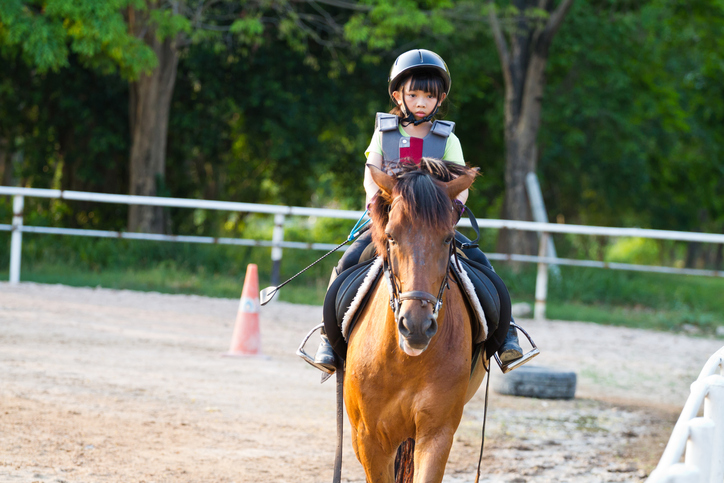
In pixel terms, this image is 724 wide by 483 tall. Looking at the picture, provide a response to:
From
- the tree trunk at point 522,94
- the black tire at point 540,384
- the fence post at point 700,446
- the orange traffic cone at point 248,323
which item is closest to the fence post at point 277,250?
the orange traffic cone at point 248,323

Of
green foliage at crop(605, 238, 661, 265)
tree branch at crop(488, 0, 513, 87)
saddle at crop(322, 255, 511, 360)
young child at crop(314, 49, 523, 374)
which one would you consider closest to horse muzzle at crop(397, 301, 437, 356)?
saddle at crop(322, 255, 511, 360)

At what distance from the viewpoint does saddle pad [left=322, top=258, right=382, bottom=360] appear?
368 centimetres

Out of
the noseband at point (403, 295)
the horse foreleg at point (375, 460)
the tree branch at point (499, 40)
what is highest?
the tree branch at point (499, 40)

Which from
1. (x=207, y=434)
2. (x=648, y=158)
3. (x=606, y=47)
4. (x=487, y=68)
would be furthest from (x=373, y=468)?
(x=648, y=158)

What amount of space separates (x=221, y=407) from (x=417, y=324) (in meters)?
3.94

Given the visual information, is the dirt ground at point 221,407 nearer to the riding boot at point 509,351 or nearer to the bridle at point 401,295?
the riding boot at point 509,351

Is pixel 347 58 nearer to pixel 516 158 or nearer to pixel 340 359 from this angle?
pixel 516 158

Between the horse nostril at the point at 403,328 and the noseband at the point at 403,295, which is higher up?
the noseband at the point at 403,295

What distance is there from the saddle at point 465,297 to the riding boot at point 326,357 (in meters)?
0.04

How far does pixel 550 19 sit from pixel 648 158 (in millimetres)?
8651

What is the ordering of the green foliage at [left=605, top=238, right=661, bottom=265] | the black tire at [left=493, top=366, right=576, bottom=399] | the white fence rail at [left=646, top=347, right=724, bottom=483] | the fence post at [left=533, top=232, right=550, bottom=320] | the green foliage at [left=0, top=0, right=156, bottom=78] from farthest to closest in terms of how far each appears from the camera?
1. the green foliage at [left=605, top=238, right=661, bottom=265]
2. the green foliage at [left=0, top=0, right=156, bottom=78]
3. the fence post at [left=533, top=232, right=550, bottom=320]
4. the black tire at [left=493, top=366, right=576, bottom=399]
5. the white fence rail at [left=646, top=347, right=724, bottom=483]

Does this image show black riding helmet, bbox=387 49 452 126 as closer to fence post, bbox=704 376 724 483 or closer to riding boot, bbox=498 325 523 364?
riding boot, bbox=498 325 523 364

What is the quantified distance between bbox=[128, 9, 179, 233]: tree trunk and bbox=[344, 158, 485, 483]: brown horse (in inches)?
487

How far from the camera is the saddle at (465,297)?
12.0ft
